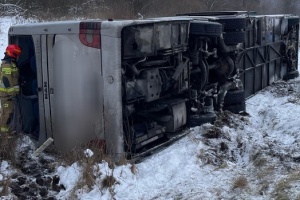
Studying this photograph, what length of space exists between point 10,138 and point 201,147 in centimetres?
247

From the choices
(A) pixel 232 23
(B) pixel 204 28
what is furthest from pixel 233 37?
(B) pixel 204 28

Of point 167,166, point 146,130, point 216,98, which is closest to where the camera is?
point 167,166

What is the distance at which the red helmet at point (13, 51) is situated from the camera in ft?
20.0

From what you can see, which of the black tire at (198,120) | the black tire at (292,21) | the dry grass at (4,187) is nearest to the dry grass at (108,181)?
the dry grass at (4,187)

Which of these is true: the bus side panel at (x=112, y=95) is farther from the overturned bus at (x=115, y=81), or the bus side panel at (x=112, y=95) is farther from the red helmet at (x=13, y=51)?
the red helmet at (x=13, y=51)

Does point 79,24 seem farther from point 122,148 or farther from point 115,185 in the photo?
point 115,185

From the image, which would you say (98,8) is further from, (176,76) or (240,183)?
(240,183)

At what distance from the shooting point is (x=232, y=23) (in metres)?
7.68

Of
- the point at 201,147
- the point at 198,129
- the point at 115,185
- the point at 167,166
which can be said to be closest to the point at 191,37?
the point at 198,129

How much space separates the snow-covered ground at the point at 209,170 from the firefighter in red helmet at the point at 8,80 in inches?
17.7

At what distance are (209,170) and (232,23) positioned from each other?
3414mm

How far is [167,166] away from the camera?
205 inches

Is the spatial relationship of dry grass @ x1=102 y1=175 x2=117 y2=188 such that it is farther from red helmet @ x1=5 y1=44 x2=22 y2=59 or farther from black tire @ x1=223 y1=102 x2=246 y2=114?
black tire @ x1=223 y1=102 x2=246 y2=114

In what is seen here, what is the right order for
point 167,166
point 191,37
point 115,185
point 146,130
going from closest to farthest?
point 115,185 < point 167,166 < point 146,130 < point 191,37
